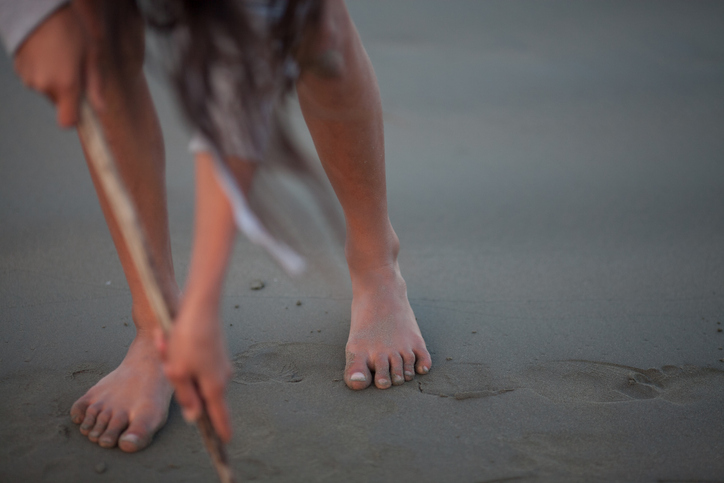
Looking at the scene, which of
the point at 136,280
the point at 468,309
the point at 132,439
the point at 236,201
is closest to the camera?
the point at 236,201

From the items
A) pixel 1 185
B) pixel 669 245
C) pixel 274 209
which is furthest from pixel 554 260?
pixel 1 185

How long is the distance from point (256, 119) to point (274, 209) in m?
0.16

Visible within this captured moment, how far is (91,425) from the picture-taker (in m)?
1.10

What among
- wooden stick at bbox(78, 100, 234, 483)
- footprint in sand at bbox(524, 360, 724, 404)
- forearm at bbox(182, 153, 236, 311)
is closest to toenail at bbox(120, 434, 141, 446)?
wooden stick at bbox(78, 100, 234, 483)

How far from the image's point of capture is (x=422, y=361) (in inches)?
51.1

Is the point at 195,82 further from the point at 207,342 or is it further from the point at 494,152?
the point at 494,152

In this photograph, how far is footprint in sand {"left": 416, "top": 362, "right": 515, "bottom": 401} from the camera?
1.23 metres

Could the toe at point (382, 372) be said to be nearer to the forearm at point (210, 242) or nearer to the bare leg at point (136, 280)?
the bare leg at point (136, 280)

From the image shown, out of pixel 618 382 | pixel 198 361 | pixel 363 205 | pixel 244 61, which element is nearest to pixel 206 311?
pixel 198 361

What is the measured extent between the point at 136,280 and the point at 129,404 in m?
0.25

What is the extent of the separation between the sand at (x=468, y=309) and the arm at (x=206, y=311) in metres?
0.34

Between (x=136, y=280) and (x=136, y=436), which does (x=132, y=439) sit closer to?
(x=136, y=436)

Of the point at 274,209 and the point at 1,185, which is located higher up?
the point at 274,209

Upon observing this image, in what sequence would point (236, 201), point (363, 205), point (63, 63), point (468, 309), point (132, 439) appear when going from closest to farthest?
Answer: point (236, 201) → point (63, 63) → point (132, 439) → point (363, 205) → point (468, 309)
